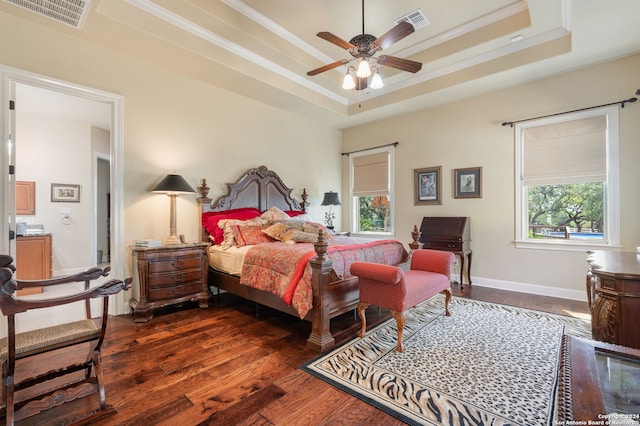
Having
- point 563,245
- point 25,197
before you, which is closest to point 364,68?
point 563,245

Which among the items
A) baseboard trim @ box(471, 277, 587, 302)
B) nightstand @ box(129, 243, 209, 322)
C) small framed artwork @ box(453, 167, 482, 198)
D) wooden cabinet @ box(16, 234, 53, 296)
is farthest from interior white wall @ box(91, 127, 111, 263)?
baseboard trim @ box(471, 277, 587, 302)

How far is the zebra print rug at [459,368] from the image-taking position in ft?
5.66

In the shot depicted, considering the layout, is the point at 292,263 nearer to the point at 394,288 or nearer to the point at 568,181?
the point at 394,288

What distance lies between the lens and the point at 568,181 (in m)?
3.94

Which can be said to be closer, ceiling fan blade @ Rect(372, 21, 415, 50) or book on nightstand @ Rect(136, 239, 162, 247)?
ceiling fan blade @ Rect(372, 21, 415, 50)

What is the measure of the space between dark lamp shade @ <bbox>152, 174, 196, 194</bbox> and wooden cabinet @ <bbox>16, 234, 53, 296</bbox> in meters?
2.73

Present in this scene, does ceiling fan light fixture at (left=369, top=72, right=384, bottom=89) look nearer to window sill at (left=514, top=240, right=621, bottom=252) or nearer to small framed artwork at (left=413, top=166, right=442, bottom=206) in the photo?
small framed artwork at (left=413, top=166, right=442, bottom=206)

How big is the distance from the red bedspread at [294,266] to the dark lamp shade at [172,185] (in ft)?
3.83

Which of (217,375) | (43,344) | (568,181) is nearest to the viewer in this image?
(43,344)

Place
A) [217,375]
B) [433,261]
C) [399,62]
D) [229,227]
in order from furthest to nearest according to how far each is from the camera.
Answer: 1. [229,227]
2. [433,261]
3. [399,62]
4. [217,375]

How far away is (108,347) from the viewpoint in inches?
101

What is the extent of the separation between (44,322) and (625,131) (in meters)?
7.15

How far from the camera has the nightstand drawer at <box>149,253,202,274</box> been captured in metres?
3.26

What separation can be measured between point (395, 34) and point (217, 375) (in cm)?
319
